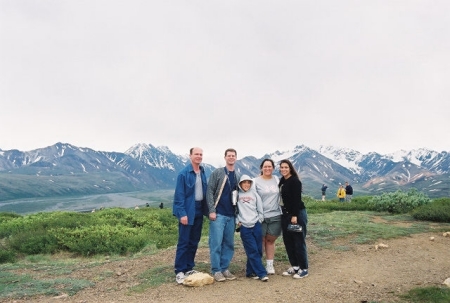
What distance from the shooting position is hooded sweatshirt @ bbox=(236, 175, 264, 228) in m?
7.80

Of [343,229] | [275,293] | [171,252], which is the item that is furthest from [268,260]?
[343,229]

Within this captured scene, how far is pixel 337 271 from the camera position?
8.58 metres

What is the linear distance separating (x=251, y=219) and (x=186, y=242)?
1550 mm

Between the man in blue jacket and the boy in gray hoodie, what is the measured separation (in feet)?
2.80

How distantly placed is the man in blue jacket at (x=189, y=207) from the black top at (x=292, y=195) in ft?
5.93

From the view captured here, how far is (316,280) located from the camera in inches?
309

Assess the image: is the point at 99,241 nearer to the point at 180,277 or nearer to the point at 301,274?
the point at 180,277

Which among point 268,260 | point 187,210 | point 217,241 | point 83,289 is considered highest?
point 187,210

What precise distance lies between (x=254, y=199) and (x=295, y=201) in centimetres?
90

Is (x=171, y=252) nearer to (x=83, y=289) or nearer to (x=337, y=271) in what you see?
(x=83, y=289)

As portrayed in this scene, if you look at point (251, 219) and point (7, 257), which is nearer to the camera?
point (251, 219)

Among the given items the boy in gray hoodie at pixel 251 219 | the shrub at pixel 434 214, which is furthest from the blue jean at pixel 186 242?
the shrub at pixel 434 214

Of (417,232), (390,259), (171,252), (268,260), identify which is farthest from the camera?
(417,232)

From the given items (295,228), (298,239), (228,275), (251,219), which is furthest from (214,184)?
(298,239)
